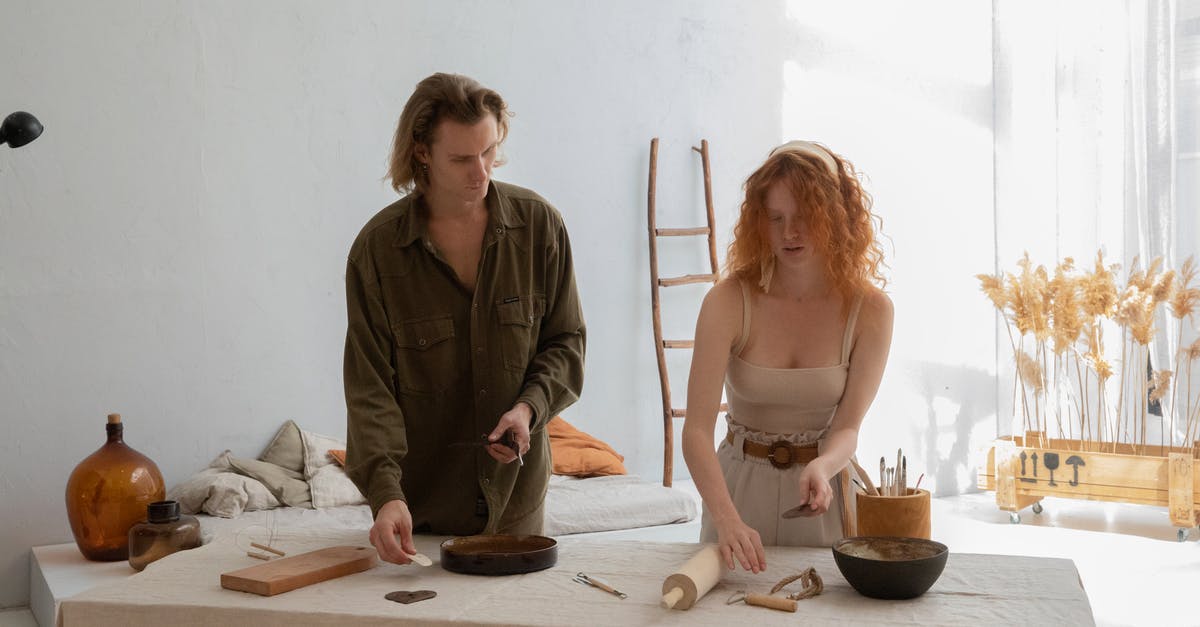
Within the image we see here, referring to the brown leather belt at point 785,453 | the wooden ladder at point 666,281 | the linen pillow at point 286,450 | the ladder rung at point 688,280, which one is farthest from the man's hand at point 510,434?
the ladder rung at point 688,280

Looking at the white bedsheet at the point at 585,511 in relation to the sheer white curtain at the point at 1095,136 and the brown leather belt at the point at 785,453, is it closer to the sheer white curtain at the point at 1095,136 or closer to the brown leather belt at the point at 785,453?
the brown leather belt at the point at 785,453

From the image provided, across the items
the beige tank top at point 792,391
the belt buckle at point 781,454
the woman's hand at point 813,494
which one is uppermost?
the beige tank top at point 792,391

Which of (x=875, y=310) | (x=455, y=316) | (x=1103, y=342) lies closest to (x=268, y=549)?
(x=455, y=316)

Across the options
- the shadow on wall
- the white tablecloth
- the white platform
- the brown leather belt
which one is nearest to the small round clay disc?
the white tablecloth

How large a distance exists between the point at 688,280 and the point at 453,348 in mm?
3473

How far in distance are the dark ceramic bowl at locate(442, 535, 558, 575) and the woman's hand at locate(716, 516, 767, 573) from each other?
30 centimetres

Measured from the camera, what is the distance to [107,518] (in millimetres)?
3633

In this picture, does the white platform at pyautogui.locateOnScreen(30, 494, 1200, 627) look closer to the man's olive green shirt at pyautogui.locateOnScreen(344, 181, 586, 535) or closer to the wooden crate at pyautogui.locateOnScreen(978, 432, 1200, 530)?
the wooden crate at pyautogui.locateOnScreen(978, 432, 1200, 530)

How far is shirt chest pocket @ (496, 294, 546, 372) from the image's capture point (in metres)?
2.19

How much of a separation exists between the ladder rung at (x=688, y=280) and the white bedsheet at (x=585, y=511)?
44.3 inches

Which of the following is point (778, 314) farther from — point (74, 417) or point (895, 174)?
point (895, 174)

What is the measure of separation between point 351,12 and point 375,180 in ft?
2.38

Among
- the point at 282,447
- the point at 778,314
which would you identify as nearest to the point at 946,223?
the point at 282,447

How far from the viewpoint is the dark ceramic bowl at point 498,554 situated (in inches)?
72.9
